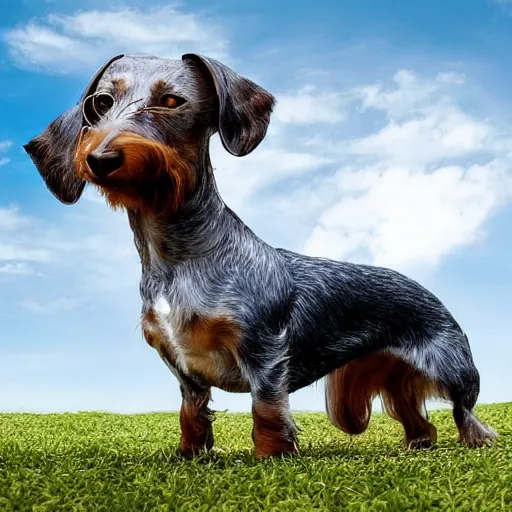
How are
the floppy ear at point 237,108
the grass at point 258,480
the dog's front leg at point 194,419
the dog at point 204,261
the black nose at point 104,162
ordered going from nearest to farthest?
the grass at point 258,480, the black nose at point 104,162, the dog at point 204,261, the floppy ear at point 237,108, the dog's front leg at point 194,419

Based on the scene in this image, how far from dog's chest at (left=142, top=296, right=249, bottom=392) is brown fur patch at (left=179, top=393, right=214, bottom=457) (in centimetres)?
24

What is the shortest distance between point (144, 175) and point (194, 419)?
1.32m

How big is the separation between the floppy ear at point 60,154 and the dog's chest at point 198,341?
673 mm

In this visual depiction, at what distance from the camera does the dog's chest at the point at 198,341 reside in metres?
3.63

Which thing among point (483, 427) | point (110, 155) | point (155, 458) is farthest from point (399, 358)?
point (110, 155)

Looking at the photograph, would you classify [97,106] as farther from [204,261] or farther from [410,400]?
[410,400]

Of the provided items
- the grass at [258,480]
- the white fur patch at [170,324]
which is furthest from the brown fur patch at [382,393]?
the white fur patch at [170,324]

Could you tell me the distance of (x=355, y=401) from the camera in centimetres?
457

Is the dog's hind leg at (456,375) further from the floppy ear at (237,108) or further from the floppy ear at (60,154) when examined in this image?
the floppy ear at (60,154)

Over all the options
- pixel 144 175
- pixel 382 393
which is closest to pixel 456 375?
pixel 382 393

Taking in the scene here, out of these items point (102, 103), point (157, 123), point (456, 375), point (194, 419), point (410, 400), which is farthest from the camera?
point (410, 400)

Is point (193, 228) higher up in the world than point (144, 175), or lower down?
lower down

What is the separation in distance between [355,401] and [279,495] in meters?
1.63

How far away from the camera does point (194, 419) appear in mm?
4051
